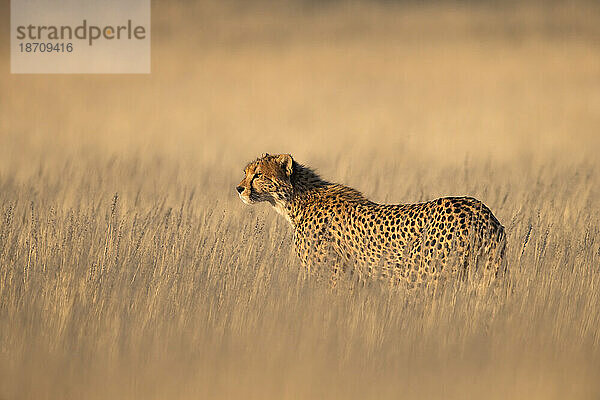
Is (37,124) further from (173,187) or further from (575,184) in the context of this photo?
(575,184)

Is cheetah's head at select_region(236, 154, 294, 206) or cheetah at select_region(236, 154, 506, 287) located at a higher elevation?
cheetah's head at select_region(236, 154, 294, 206)

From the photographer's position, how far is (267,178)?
19.4ft

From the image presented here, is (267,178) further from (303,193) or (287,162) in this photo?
(303,193)

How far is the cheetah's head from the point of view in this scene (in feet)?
19.4

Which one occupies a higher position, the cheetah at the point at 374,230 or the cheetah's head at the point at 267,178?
the cheetah's head at the point at 267,178

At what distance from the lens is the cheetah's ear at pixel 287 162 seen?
5887 mm

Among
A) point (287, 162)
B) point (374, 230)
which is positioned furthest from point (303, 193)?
point (374, 230)

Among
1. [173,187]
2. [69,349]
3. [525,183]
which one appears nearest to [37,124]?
[173,187]

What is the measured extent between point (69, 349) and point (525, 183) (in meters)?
4.40

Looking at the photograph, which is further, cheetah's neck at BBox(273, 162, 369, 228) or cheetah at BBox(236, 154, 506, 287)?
cheetah's neck at BBox(273, 162, 369, 228)

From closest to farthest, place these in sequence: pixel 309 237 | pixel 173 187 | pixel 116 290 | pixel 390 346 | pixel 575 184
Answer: pixel 390 346 < pixel 116 290 < pixel 309 237 < pixel 575 184 < pixel 173 187

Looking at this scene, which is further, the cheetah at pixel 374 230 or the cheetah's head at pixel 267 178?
the cheetah's head at pixel 267 178

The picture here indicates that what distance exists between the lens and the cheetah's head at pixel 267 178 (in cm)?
590

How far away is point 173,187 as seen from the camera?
8211 mm
